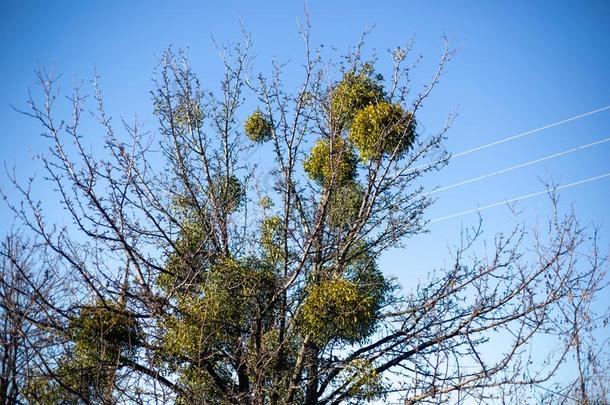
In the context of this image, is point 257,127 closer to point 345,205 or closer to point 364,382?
point 345,205

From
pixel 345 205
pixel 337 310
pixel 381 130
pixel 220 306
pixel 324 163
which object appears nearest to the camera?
pixel 337 310

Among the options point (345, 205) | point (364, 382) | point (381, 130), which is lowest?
point (364, 382)

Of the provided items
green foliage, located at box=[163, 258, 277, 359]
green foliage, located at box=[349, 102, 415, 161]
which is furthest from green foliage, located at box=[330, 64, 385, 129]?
green foliage, located at box=[163, 258, 277, 359]

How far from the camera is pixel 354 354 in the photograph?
6086 mm

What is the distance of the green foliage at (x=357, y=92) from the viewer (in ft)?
22.2

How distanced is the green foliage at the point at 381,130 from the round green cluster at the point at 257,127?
138 cm

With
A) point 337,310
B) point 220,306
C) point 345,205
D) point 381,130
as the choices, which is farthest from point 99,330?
point 381,130

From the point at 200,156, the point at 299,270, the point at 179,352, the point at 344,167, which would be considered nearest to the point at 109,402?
the point at 179,352

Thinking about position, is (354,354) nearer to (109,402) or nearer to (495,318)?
(495,318)

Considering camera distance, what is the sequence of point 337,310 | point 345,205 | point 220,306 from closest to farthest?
point 337,310, point 220,306, point 345,205

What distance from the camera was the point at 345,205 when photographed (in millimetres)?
6680

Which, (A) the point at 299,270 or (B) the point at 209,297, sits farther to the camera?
(A) the point at 299,270

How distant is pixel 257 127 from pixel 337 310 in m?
3.16

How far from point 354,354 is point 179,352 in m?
2.15
